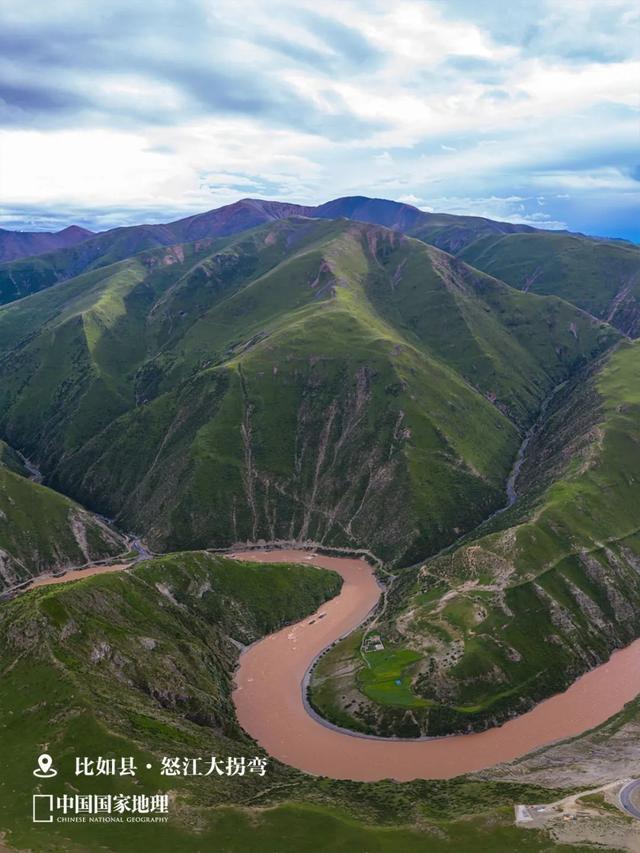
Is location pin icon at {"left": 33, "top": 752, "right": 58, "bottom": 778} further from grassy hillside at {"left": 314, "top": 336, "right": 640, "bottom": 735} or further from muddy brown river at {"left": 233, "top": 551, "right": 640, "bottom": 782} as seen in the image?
grassy hillside at {"left": 314, "top": 336, "right": 640, "bottom": 735}

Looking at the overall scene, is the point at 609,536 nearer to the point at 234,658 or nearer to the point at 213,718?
the point at 234,658

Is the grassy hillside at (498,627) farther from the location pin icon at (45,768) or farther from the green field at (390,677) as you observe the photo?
the location pin icon at (45,768)

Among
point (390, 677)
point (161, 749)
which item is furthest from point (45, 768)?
point (390, 677)

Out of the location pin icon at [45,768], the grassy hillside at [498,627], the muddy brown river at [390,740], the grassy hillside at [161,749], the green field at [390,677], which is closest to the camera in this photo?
the grassy hillside at [161,749]

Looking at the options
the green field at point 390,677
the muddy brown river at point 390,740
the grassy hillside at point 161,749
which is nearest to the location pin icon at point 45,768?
the grassy hillside at point 161,749

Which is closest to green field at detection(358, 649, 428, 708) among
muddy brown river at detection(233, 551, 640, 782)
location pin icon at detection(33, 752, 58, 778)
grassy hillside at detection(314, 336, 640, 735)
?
grassy hillside at detection(314, 336, 640, 735)

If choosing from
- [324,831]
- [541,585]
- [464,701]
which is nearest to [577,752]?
[464,701]
